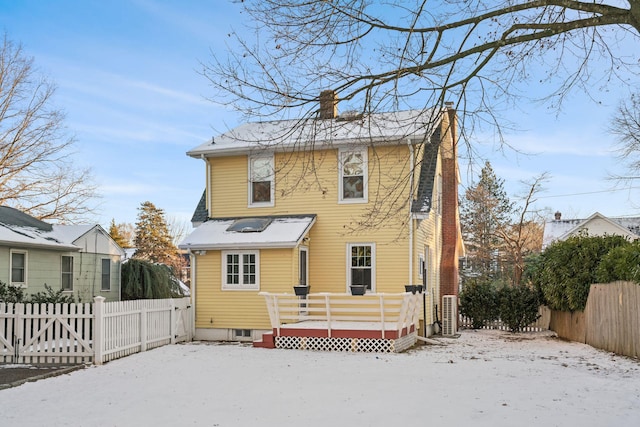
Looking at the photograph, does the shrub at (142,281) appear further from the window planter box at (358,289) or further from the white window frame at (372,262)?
the window planter box at (358,289)

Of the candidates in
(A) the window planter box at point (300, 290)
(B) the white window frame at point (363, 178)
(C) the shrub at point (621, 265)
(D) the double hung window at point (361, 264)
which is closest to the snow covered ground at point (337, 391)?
(C) the shrub at point (621, 265)

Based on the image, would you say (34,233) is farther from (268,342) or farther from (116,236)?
(116,236)

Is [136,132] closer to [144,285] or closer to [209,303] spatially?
[144,285]

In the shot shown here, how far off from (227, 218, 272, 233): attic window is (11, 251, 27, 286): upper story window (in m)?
7.00

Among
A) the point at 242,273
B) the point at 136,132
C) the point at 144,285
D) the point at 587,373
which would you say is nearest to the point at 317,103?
the point at 587,373

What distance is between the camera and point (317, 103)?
7699 millimetres

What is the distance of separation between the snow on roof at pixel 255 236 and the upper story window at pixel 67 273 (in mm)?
6691

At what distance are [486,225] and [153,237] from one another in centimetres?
2671

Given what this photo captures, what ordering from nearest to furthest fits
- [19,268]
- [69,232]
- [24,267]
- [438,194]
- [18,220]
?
1. [19,268]
2. [24,267]
3. [18,220]
4. [438,194]
5. [69,232]

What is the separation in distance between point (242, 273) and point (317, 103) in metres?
10.6

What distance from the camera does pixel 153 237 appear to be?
49.1 m

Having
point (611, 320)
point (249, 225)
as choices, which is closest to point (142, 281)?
point (249, 225)

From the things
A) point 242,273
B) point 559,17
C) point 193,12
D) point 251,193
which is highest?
point 193,12

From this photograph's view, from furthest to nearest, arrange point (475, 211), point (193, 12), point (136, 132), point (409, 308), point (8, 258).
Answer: point (475, 211) → point (136, 132) → point (8, 258) → point (409, 308) → point (193, 12)
